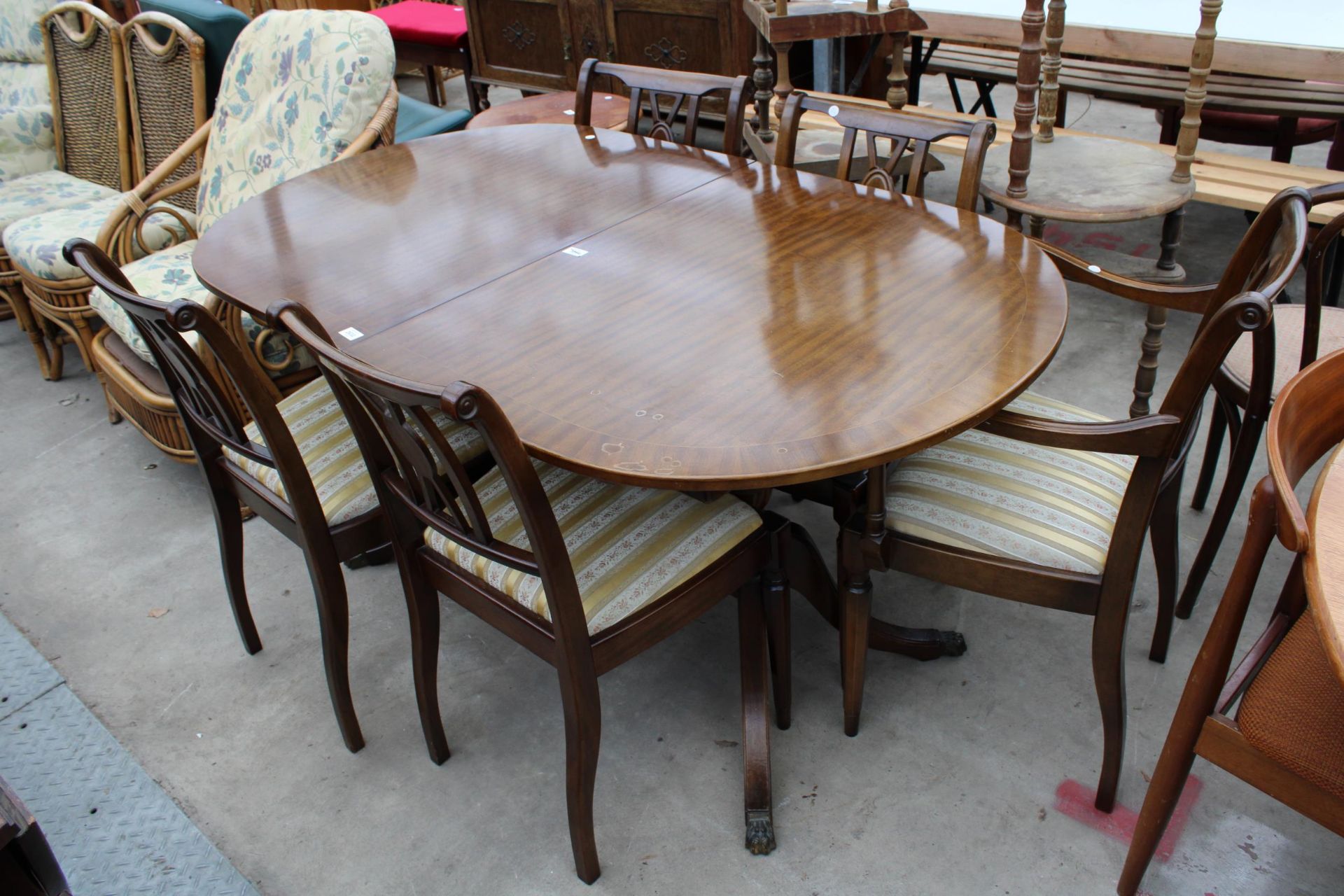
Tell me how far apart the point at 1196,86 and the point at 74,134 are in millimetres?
3968

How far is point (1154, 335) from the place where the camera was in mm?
2207

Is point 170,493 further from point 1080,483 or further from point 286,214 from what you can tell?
point 1080,483

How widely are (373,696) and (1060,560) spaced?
1404mm

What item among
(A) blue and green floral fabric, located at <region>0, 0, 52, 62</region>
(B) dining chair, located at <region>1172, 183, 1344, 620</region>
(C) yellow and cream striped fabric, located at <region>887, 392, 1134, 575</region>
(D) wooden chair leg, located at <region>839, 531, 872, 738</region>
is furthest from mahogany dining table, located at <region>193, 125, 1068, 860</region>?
(A) blue and green floral fabric, located at <region>0, 0, 52, 62</region>

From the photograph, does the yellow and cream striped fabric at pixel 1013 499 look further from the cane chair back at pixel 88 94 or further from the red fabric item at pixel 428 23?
the red fabric item at pixel 428 23

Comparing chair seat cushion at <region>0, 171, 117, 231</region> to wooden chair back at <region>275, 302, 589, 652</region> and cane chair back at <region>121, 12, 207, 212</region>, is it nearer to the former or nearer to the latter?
cane chair back at <region>121, 12, 207, 212</region>

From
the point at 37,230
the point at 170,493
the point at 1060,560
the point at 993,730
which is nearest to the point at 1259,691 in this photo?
the point at 1060,560

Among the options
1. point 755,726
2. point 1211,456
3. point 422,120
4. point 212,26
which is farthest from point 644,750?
point 212,26

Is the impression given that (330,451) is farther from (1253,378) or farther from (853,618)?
(1253,378)

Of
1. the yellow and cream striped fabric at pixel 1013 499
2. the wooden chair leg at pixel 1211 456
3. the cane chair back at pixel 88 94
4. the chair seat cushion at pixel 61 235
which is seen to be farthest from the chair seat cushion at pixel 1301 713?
the cane chair back at pixel 88 94

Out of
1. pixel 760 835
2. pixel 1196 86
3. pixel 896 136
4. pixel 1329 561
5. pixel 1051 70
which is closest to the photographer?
pixel 1329 561

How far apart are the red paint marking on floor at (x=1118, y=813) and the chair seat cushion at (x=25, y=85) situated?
4355mm

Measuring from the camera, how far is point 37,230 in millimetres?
3195

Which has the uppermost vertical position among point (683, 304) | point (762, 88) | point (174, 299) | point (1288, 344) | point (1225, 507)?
point (762, 88)
